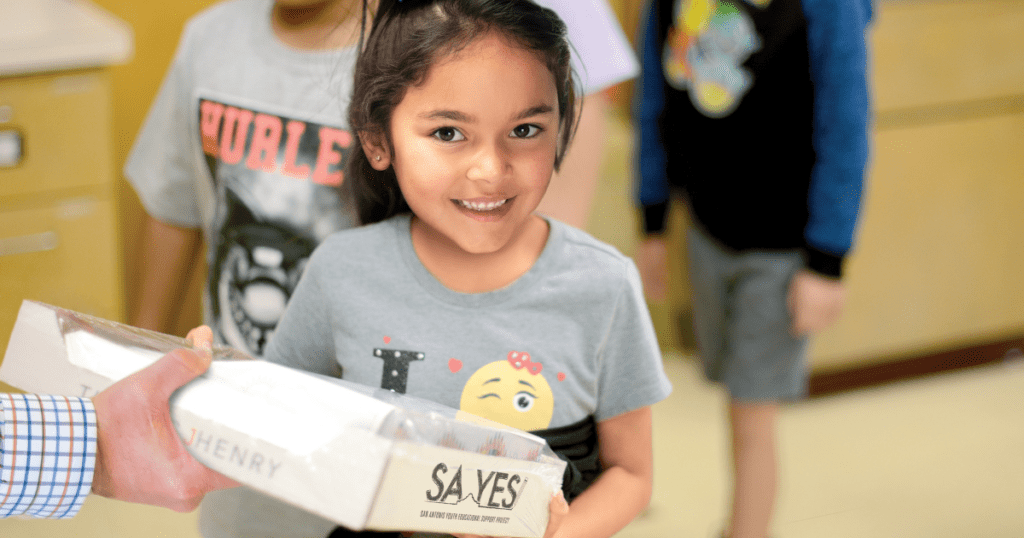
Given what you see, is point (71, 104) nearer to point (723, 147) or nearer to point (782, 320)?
point (723, 147)

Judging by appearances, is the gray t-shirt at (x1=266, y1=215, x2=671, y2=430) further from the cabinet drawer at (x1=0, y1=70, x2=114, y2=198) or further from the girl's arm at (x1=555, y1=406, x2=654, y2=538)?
the cabinet drawer at (x1=0, y1=70, x2=114, y2=198)

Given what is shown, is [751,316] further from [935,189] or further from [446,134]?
[935,189]

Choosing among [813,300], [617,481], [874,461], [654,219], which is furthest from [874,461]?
[617,481]

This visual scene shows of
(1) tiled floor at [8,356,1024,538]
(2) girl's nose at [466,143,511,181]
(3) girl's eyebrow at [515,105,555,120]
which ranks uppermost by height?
(3) girl's eyebrow at [515,105,555,120]

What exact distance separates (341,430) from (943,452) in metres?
1.04

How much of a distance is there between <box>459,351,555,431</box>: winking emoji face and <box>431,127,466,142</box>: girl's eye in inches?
4.1

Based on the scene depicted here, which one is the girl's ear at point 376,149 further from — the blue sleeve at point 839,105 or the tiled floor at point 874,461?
the tiled floor at point 874,461

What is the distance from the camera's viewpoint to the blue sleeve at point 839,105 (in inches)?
28.7

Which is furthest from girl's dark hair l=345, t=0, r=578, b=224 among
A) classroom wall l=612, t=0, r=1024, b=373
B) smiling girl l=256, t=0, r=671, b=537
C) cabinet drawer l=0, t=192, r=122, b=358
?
classroom wall l=612, t=0, r=1024, b=373

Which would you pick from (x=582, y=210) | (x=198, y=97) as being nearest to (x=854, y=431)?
(x=582, y=210)

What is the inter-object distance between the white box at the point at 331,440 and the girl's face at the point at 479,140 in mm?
84

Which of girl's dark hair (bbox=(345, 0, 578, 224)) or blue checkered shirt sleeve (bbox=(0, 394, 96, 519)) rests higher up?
girl's dark hair (bbox=(345, 0, 578, 224))

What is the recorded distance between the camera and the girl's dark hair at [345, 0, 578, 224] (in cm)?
38

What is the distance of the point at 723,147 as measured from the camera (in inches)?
30.6
